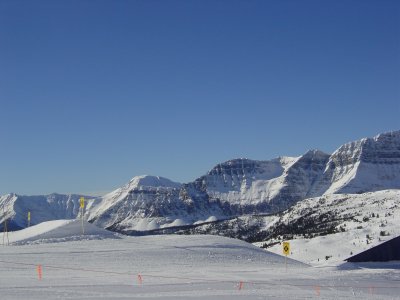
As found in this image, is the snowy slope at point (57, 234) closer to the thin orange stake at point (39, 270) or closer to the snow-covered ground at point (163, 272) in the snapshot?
the snow-covered ground at point (163, 272)

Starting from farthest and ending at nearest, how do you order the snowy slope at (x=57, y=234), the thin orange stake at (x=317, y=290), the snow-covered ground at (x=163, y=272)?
the snowy slope at (x=57, y=234), the thin orange stake at (x=317, y=290), the snow-covered ground at (x=163, y=272)

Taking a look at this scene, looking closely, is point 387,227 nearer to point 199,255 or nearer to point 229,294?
point 199,255

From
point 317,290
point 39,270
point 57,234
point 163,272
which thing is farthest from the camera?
point 57,234

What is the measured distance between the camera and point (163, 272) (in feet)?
116

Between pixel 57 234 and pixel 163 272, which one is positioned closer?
pixel 163 272

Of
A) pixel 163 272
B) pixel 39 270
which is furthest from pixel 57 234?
pixel 39 270

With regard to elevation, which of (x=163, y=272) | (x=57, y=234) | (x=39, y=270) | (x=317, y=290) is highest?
(x=57, y=234)

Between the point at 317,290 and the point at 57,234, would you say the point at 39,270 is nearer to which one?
the point at 317,290

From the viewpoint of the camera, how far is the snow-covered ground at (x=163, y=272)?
26969mm

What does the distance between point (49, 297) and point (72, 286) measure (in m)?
3.37

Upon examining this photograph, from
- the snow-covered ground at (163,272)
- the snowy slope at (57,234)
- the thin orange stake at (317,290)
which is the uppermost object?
the snowy slope at (57,234)

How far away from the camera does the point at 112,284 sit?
93.7ft

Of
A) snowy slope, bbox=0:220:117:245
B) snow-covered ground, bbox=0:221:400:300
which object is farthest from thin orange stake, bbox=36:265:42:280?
snowy slope, bbox=0:220:117:245

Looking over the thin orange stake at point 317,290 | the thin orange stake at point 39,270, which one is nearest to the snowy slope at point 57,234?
the thin orange stake at point 39,270
